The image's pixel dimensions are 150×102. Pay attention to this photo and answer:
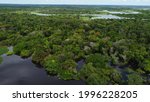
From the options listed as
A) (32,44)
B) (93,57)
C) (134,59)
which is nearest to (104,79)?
(93,57)

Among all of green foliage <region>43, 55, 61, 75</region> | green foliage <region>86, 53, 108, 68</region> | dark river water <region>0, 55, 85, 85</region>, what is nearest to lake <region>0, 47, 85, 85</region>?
dark river water <region>0, 55, 85, 85</region>

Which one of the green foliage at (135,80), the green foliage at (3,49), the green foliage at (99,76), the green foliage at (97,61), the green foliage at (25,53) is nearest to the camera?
the green foliage at (135,80)

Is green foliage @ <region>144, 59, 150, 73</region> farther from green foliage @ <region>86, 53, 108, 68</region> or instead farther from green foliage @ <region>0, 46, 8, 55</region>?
green foliage @ <region>0, 46, 8, 55</region>

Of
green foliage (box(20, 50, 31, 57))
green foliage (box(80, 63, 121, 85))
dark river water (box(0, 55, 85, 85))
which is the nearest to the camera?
green foliage (box(80, 63, 121, 85))

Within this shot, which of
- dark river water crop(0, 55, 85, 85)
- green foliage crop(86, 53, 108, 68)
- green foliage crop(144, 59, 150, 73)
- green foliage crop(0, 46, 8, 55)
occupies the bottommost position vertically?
dark river water crop(0, 55, 85, 85)

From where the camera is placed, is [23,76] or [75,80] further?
[23,76]

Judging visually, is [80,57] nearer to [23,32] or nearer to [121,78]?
[121,78]

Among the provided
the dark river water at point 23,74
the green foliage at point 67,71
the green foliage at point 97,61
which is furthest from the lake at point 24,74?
the green foliage at point 97,61

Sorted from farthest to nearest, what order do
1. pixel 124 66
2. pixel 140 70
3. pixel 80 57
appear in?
pixel 80 57 → pixel 124 66 → pixel 140 70

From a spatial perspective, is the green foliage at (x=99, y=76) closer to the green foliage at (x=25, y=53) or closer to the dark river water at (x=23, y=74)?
the dark river water at (x=23, y=74)
